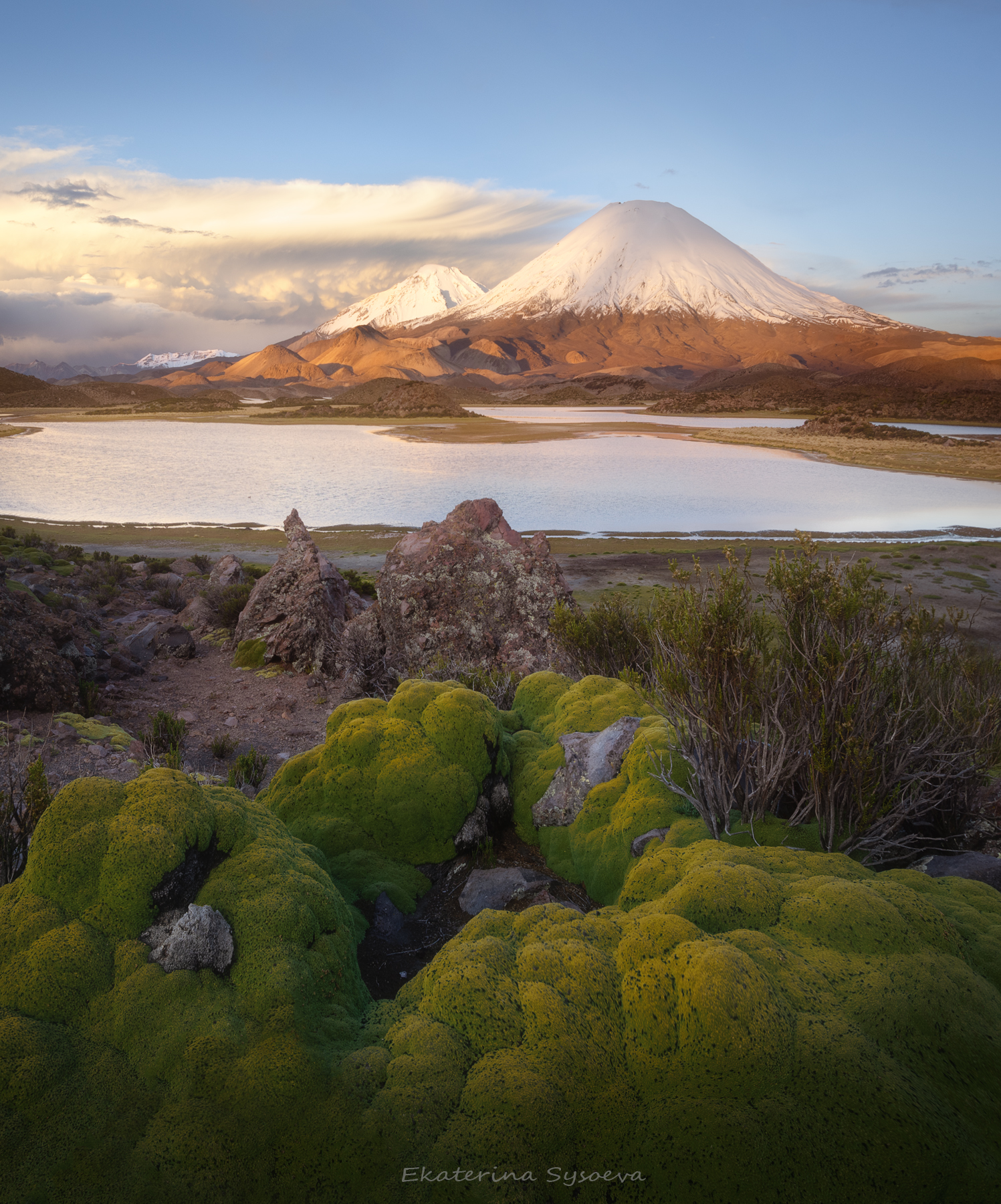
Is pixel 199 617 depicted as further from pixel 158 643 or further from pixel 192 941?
pixel 192 941


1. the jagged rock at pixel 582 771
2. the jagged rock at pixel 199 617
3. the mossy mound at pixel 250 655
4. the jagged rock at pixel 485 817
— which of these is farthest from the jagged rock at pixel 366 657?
the jagged rock at pixel 582 771

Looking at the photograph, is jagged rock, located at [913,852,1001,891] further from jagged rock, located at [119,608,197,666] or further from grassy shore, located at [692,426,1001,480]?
grassy shore, located at [692,426,1001,480]

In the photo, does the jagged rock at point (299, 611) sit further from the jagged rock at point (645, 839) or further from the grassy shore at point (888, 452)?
A: the grassy shore at point (888, 452)

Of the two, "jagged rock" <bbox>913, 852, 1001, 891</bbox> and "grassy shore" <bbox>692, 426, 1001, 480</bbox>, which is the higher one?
"grassy shore" <bbox>692, 426, 1001, 480</bbox>

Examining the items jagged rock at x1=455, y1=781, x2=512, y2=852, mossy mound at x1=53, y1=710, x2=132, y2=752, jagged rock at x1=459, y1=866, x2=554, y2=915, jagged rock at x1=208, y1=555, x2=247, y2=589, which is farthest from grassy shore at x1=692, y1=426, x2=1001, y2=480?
mossy mound at x1=53, y1=710, x2=132, y2=752

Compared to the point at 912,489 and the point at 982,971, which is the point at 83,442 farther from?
the point at 982,971

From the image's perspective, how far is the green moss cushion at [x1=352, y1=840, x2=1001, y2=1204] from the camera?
2.13 metres

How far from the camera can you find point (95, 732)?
6.77 m

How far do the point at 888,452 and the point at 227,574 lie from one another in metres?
43.9

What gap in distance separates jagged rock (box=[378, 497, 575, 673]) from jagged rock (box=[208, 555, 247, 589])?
5698 millimetres

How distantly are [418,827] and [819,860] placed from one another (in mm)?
2600

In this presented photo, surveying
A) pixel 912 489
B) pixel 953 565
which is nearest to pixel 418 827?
pixel 953 565

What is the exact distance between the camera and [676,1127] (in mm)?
2227

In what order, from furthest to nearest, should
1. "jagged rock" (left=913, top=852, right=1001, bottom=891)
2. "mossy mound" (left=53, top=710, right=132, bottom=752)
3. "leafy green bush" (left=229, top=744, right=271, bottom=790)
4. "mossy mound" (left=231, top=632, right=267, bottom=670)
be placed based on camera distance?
"mossy mound" (left=231, top=632, right=267, bottom=670) → "mossy mound" (left=53, top=710, right=132, bottom=752) → "leafy green bush" (left=229, top=744, right=271, bottom=790) → "jagged rock" (left=913, top=852, right=1001, bottom=891)
